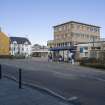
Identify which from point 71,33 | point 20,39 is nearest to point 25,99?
point 71,33

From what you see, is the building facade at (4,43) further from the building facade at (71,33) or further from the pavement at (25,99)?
the pavement at (25,99)

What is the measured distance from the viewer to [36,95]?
9.35 meters

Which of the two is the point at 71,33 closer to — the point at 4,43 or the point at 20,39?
the point at 4,43

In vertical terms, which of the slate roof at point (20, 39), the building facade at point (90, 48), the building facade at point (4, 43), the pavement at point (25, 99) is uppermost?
the slate roof at point (20, 39)

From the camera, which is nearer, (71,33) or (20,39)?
(71,33)

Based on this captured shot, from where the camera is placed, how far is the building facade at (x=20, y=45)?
10000 centimetres

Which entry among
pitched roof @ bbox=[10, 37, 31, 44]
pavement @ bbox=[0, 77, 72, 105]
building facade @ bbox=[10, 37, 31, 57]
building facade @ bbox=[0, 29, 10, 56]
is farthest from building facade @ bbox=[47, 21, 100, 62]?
pavement @ bbox=[0, 77, 72, 105]

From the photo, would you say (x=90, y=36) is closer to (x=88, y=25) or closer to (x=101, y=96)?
(x=88, y=25)

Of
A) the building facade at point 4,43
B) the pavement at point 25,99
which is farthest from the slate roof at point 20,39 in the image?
the pavement at point 25,99

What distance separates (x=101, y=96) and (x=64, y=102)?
2226mm

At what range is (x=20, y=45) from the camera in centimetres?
10288

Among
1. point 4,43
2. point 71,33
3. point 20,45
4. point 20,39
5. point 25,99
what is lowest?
point 25,99

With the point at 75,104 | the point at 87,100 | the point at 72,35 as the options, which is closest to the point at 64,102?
the point at 75,104

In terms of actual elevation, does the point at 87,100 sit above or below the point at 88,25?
below
